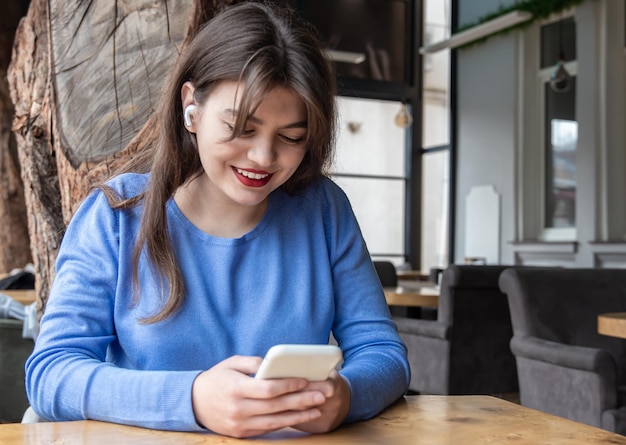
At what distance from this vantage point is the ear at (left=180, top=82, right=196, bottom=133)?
123 centimetres

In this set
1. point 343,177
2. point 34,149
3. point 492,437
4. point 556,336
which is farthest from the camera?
point 343,177

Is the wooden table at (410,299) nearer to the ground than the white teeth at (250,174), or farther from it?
nearer to the ground

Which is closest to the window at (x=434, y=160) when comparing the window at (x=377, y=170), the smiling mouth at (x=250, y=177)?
the window at (x=377, y=170)

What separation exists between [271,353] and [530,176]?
9.25m

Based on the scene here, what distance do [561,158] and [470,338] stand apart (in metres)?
5.52

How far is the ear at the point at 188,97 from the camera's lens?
→ 123 cm

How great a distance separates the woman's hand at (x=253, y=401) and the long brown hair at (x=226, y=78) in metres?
0.23

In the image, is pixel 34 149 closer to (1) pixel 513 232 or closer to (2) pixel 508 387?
(2) pixel 508 387

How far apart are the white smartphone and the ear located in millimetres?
470

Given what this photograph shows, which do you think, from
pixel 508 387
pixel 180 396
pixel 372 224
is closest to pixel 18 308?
pixel 180 396

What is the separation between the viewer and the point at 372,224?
1103 cm

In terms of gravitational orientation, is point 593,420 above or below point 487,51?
below

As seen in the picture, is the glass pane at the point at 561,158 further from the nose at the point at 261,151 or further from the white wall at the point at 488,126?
the nose at the point at 261,151

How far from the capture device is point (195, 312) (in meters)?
1.19
